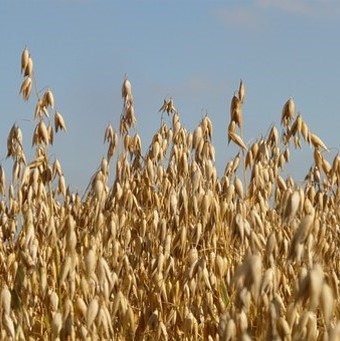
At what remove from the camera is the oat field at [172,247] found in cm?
168

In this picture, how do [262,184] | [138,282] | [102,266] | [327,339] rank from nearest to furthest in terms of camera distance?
[327,339], [102,266], [262,184], [138,282]

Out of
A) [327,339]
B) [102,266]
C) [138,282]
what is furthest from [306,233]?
[138,282]

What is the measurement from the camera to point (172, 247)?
9.96 ft

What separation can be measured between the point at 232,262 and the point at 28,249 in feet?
2.24

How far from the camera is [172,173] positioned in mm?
3682

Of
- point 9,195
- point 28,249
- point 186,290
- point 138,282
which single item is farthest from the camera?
point 9,195

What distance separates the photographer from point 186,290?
2574 mm

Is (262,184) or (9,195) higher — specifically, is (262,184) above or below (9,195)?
below

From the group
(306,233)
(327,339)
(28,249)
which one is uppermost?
(28,249)

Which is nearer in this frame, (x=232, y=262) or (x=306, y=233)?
(x=306, y=233)

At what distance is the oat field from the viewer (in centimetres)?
168

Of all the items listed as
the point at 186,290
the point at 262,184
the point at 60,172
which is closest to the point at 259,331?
the point at 186,290

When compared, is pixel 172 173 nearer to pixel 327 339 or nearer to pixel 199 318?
pixel 199 318

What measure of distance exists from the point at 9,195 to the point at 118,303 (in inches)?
55.9
